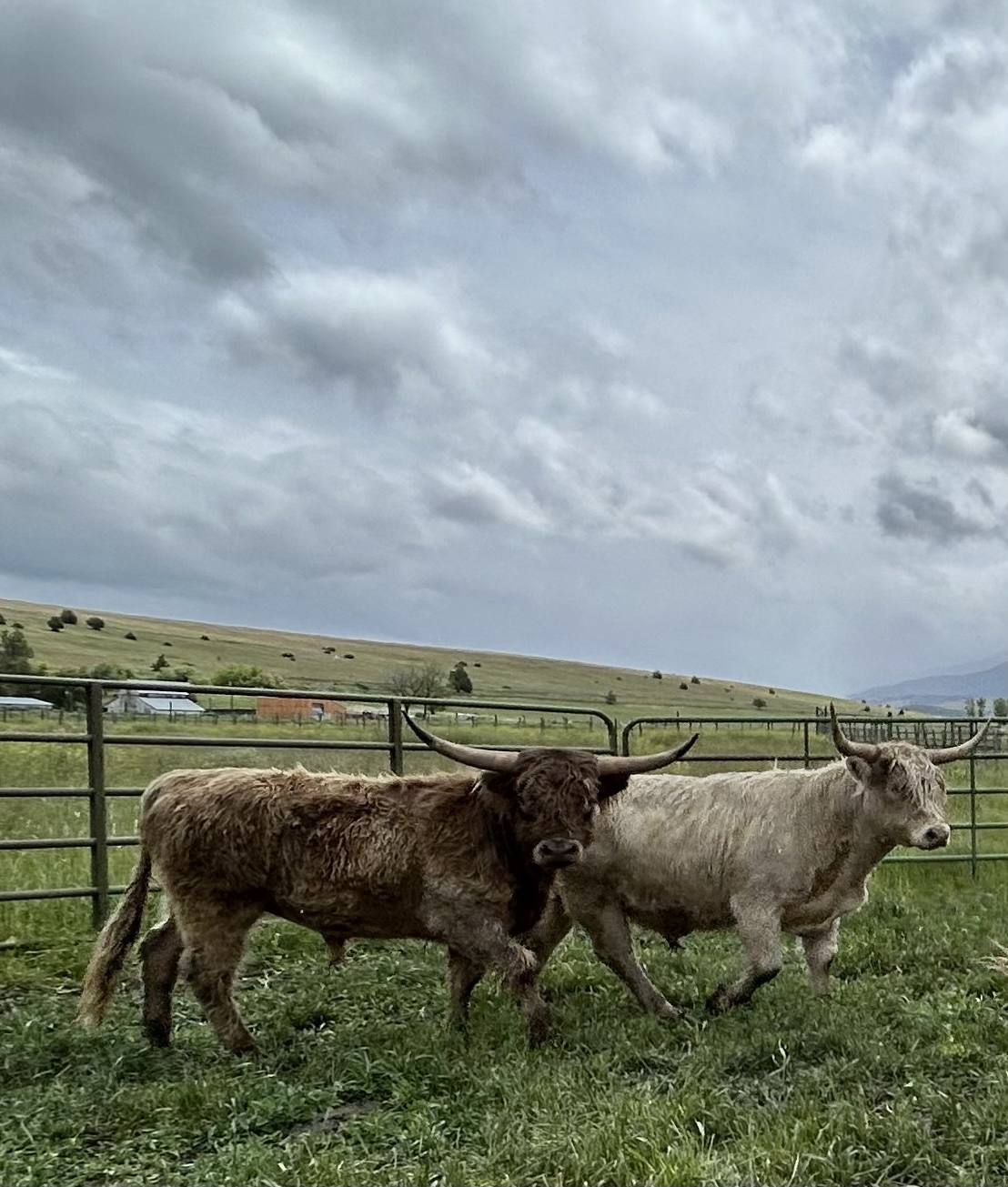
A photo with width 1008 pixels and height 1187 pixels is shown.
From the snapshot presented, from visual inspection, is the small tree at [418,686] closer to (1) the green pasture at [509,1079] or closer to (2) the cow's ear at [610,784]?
(1) the green pasture at [509,1079]

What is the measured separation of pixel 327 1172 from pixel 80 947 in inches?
179

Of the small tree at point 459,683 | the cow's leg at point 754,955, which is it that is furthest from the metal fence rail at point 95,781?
the small tree at point 459,683

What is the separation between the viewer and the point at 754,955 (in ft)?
21.0

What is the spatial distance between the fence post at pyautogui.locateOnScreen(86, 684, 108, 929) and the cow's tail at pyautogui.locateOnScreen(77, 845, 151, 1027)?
198 centimetres

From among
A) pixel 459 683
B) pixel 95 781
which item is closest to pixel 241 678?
pixel 459 683

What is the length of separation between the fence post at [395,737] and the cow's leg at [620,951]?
2.98 m

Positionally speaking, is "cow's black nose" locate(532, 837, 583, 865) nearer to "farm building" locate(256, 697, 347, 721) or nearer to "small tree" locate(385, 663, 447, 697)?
"farm building" locate(256, 697, 347, 721)

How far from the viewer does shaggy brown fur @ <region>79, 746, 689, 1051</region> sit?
18.6 feet

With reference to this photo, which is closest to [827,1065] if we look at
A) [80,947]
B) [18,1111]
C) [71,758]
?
[18,1111]

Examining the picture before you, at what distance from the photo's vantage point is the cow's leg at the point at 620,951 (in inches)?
253

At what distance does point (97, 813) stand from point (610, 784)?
4.12 meters

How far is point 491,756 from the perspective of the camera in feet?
19.7

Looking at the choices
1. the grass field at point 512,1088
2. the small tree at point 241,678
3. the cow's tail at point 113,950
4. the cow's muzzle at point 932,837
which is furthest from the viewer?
the small tree at point 241,678

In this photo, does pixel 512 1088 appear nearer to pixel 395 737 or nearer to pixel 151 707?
pixel 395 737
